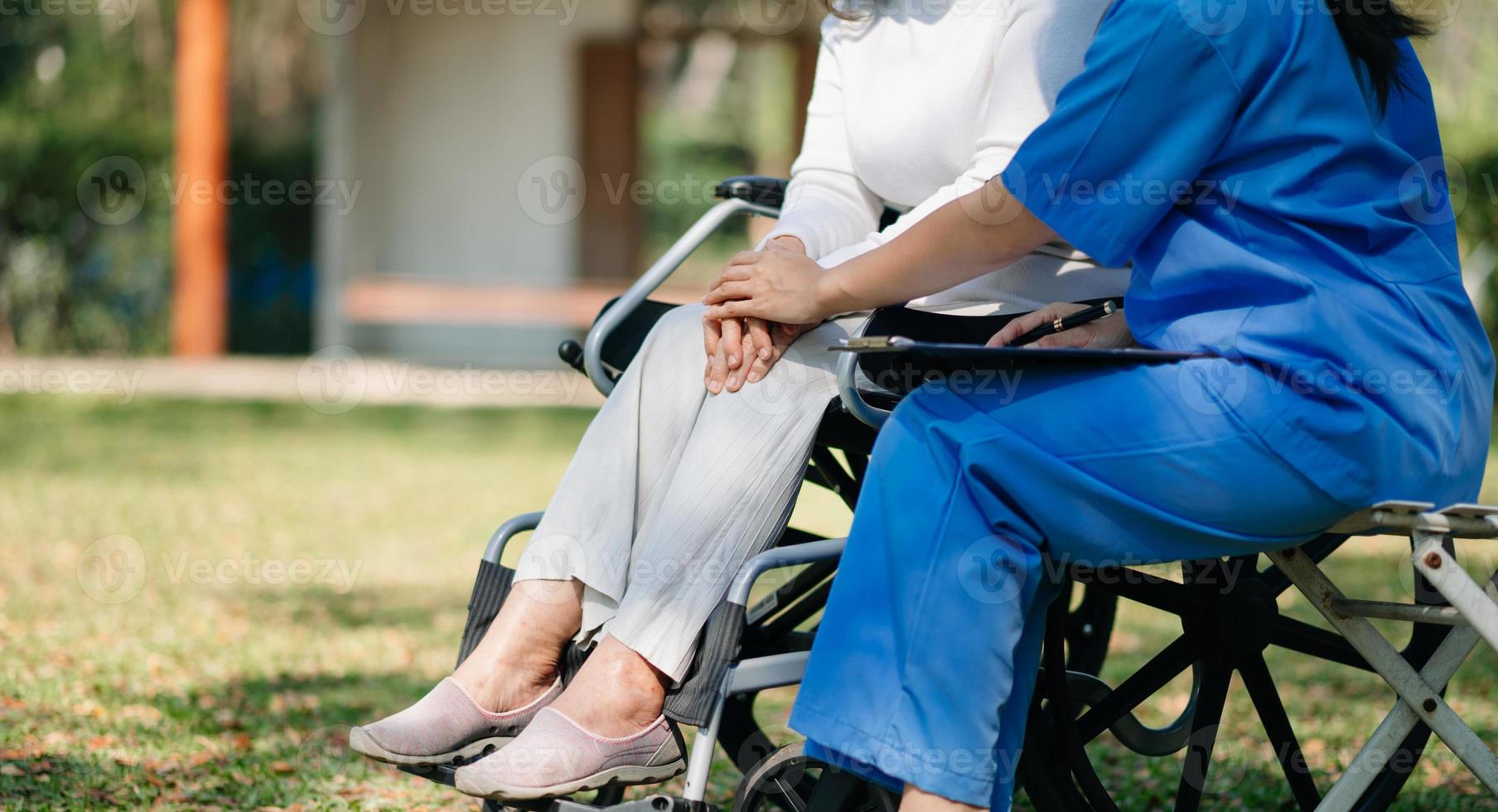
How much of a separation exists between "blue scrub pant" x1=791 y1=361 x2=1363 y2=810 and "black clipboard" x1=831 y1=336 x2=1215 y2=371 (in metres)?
0.02

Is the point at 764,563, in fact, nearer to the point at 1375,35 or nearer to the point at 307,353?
the point at 1375,35

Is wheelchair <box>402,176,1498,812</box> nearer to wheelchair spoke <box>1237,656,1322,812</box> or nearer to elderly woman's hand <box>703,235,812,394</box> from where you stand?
wheelchair spoke <box>1237,656,1322,812</box>

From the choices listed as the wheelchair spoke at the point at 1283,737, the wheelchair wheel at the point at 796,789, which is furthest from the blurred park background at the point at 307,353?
the wheelchair wheel at the point at 796,789

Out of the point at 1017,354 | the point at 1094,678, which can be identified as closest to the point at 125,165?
the point at 1094,678

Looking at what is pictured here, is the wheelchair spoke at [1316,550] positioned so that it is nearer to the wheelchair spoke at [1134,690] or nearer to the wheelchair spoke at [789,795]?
the wheelchair spoke at [1134,690]

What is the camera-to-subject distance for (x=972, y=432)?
1.92 m

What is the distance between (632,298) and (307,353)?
1176 centimetres

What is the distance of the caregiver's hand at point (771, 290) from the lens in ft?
7.43

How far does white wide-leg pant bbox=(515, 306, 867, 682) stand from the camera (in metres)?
2.21

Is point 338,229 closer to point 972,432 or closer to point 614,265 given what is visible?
point 614,265

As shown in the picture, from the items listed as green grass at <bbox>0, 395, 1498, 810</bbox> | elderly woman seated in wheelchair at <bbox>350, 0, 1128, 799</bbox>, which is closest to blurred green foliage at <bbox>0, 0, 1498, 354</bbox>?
green grass at <bbox>0, 395, 1498, 810</bbox>

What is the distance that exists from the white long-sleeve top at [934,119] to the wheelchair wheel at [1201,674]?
0.48m

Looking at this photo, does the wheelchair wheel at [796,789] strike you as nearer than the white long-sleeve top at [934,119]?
Yes

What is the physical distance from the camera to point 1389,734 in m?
2.18
